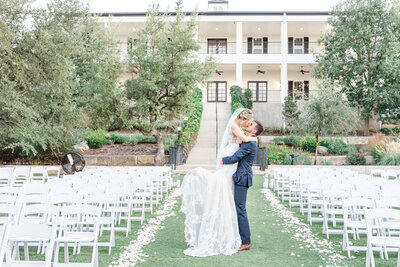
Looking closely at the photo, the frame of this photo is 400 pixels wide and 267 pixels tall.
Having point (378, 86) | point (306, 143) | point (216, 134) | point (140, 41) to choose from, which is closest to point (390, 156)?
point (306, 143)

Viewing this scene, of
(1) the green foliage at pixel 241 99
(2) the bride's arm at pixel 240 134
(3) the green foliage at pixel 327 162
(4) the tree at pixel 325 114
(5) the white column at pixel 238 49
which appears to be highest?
(5) the white column at pixel 238 49

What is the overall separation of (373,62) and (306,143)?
6696 millimetres

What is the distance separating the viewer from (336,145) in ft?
76.5

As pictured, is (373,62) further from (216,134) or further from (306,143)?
(216,134)

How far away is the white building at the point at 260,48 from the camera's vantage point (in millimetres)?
30547

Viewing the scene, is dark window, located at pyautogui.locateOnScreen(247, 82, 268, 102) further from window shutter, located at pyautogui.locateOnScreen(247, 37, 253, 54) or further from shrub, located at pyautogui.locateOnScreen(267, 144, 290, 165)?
shrub, located at pyautogui.locateOnScreen(267, 144, 290, 165)

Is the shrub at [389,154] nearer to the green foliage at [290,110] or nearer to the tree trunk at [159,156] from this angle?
the green foliage at [290,110]

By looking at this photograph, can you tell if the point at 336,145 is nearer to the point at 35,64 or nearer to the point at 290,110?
the point at 290,110

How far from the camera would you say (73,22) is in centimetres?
1491

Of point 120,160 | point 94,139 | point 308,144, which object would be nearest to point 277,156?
point 308,144

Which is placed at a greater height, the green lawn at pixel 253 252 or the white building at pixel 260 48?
the white building at pixel 260 48

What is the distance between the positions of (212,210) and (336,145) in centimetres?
1874

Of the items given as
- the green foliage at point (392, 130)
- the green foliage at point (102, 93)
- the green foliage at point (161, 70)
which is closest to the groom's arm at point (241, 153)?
the green foliage at point (102, 93)

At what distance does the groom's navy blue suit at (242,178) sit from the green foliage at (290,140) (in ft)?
60.2
